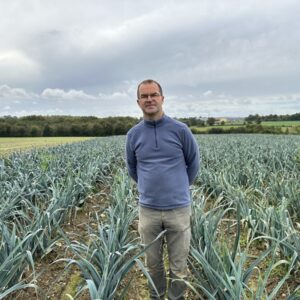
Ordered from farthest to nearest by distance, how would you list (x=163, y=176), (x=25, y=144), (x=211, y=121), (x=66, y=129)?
(x=211, y=121) → (x=66, y=129) → (x=25, y=144) → (x=163, y=176)

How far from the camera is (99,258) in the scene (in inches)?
109

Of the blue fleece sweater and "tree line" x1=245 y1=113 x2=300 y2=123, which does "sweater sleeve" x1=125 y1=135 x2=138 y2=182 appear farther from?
"tree line" x1=245 y1=113 x2=300 y2=123

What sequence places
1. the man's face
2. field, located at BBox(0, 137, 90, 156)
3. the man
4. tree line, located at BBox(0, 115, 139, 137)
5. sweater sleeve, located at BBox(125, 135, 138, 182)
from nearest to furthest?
the man's face → the man → sweater sleeve, located at BBox(125, 135, 138, 182) → field, located at BBox(0, 137, 90, 156) → tree line, located at BBox(0, 115, 139, 137)

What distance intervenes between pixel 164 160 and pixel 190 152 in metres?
0.24

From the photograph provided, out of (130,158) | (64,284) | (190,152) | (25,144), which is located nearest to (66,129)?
(25,144)

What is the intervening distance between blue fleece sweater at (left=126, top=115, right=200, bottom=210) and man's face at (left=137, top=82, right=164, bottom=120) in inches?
4.4

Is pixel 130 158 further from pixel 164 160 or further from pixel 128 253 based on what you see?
pixel 128 253

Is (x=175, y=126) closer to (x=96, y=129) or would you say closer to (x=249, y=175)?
(x=249, y=175)

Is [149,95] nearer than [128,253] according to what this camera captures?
Yes

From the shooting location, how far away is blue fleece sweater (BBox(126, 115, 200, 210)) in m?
2.66

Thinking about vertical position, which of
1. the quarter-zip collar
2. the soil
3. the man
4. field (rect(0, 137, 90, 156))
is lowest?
field (rect(0, 137, 90, 156))

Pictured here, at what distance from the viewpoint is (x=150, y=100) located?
8.40 feet

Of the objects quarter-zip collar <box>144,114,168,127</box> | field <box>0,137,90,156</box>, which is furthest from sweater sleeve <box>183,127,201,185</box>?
field <box>0,137,90,156</box>

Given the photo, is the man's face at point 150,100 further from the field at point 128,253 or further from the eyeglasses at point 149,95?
the field at point 128,253
